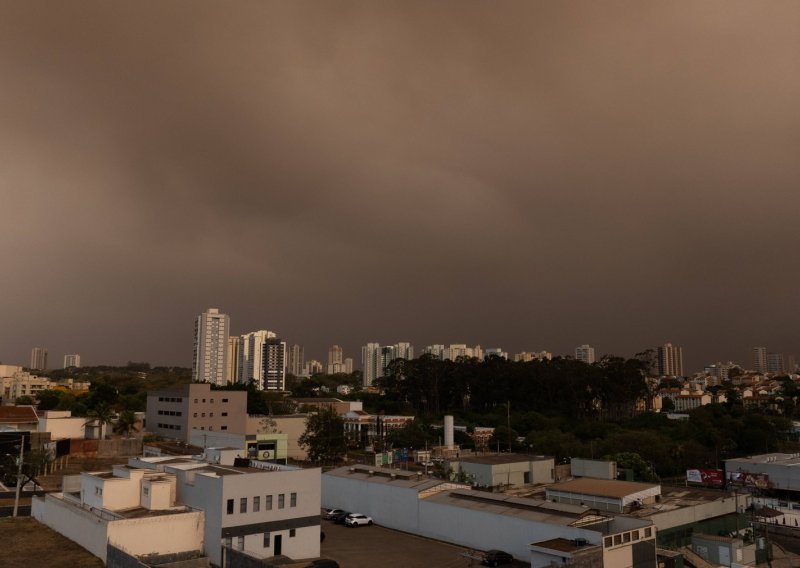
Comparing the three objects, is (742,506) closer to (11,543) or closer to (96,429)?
(11,543)

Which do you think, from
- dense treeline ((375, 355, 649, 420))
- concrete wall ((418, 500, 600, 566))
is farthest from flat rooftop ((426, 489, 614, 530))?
dense treeline ((375, 355, 649, 420))

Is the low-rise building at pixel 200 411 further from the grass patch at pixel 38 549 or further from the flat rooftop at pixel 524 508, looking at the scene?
the flat rooftop at pixel 524 508

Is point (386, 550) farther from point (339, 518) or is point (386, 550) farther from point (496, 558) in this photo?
point (339, 518)

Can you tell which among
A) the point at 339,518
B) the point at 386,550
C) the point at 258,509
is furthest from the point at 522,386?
the point at 258,509

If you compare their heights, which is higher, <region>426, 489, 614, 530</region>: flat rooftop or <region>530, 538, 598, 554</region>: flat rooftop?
<region>426, 489, 614, 530</region>: flat rooftop

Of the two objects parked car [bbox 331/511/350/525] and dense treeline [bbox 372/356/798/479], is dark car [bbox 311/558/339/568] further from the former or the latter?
dense treeline [bbox 372/356/798/479]

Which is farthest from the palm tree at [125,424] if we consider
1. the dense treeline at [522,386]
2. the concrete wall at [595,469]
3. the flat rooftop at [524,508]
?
the dense treeline at [522,386]
